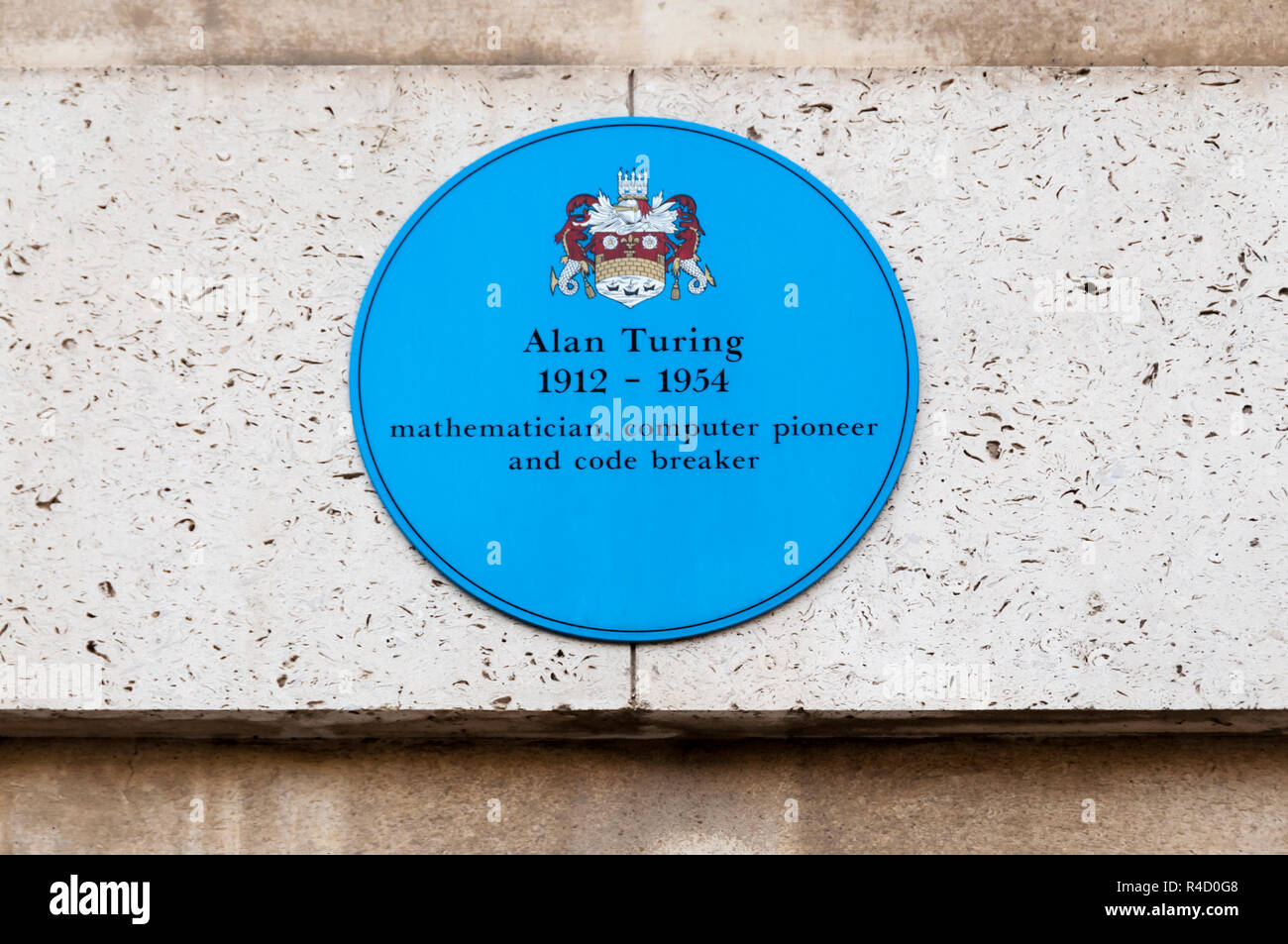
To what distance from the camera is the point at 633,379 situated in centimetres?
279

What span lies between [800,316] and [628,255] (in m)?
0.49

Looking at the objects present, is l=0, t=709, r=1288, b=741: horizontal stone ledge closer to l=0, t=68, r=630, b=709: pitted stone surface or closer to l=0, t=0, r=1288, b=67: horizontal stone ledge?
l=0, t=68, r=630, b=709: pitted stone surface

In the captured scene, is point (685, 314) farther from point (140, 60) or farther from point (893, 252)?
point (140, 60)

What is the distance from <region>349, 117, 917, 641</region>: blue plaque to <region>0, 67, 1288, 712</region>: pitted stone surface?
0.26 feet

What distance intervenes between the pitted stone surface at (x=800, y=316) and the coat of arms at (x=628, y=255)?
1.02ft

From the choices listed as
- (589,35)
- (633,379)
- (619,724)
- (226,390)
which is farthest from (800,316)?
(226,390)

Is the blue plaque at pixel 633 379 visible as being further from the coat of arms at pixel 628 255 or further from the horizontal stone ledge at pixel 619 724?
the horizontal stone ledge at pixel 619 724

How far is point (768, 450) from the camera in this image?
277 cm

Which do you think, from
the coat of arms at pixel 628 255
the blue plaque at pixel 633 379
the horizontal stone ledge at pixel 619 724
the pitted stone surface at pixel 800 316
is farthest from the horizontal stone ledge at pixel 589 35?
the horizontal stone ledge at pixel 619 724

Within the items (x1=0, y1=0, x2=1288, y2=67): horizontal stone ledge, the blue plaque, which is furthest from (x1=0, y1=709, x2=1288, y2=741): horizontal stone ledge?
(x1=0, y1=0, x2=1288, y2=67): horizontal stone ledge

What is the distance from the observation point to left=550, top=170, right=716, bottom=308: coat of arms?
9.23 feet

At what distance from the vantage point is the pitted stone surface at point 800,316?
108 inches
